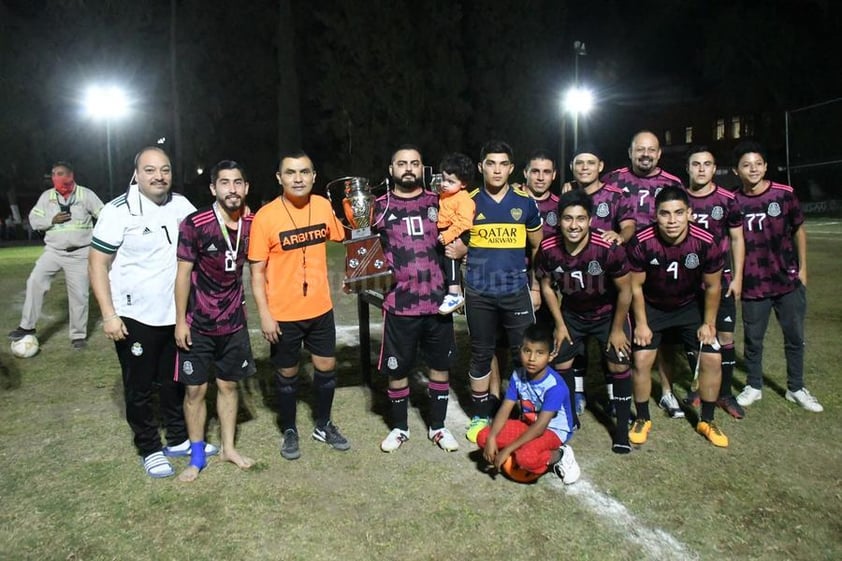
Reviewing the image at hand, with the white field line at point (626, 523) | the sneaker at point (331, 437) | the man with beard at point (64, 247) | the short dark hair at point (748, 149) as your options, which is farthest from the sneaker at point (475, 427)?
the man with beard at point (64, 247)

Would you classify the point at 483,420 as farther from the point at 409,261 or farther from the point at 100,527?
the point at 100,527

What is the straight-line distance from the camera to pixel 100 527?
11.4 ft

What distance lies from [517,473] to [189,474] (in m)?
2.06

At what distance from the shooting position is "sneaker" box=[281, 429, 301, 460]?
439cm

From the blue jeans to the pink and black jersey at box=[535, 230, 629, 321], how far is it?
60.8 inches

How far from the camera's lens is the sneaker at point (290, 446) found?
4.39 metres

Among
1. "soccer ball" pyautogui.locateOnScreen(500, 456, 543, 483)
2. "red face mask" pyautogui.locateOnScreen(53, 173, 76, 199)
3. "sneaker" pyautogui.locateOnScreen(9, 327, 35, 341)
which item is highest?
"red face mask" pyautogui.locateOnScreen(53, 173, 76, 199)

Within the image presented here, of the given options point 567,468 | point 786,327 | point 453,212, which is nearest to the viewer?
point 567,468

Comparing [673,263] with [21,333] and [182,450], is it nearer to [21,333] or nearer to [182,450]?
[182,450]

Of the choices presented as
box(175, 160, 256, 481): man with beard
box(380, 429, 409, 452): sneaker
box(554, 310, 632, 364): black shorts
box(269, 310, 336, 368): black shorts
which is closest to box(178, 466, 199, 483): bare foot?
box(175, 160, 256, 481): man with beard

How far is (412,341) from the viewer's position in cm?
446

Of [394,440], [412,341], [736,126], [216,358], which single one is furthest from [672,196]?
[736,126]

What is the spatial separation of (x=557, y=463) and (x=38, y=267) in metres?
6.42

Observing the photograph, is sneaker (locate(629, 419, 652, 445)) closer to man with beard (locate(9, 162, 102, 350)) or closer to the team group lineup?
the team group lineup
